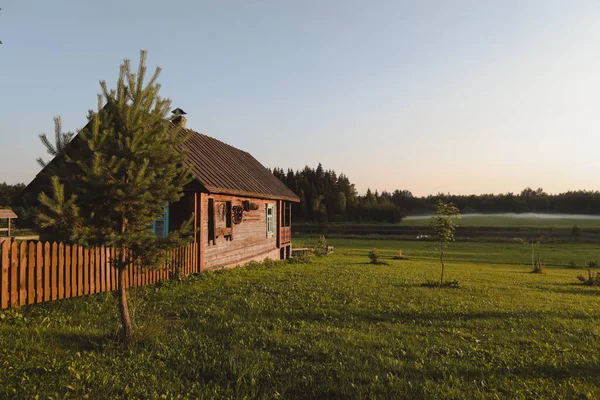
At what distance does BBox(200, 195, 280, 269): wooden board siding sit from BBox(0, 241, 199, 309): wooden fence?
392 cm

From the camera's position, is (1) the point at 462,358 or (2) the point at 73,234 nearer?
(2) the point at 73,234

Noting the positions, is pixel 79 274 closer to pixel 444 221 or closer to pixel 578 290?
pixel 444 221

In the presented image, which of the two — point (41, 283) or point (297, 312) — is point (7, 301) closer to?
point (41, 283)

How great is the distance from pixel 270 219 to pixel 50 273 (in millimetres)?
13573

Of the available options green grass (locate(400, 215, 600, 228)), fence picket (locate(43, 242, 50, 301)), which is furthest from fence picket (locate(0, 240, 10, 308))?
green grass (locate(400, 215, 600, 228))

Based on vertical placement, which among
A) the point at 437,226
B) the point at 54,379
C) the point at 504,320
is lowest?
the point at 504,320

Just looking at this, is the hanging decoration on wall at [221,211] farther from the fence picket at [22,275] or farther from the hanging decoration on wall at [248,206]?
the fence picket at [22,275]

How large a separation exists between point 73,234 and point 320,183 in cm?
8570

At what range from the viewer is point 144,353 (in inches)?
204

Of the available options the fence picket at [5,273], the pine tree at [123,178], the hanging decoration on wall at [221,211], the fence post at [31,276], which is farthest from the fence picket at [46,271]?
the hanging decoration on wall at [221,211]

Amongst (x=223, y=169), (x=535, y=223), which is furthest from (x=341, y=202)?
(x=223, y=169)

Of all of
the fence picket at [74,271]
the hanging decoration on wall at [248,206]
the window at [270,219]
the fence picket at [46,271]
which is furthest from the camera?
the window at [270,219]

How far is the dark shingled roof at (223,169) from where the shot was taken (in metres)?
13.4

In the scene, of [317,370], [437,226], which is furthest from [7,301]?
[437,226]
